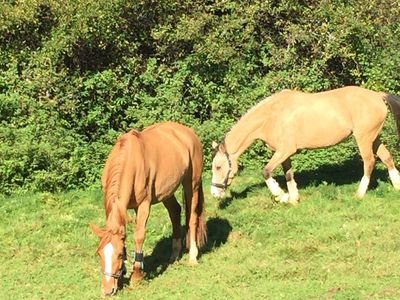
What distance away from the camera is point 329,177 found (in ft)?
40.1

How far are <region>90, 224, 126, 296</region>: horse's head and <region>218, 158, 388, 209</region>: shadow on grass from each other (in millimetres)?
3912

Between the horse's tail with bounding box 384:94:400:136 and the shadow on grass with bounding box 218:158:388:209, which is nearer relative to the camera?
the horse's tail with bounding box 384:94:400:136

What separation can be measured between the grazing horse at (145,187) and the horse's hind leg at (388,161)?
3827mm

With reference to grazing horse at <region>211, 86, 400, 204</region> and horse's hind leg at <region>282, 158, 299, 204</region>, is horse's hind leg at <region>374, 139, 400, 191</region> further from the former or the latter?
horse's hind leg at <region>282, 158, 299, 204</region>

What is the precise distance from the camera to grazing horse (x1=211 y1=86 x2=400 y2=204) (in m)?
11.1

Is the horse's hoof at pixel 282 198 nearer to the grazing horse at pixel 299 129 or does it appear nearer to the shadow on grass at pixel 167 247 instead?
the grazing horse at pixel 299 129

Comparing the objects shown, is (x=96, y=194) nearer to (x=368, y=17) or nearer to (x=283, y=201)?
(x=283, y=201)

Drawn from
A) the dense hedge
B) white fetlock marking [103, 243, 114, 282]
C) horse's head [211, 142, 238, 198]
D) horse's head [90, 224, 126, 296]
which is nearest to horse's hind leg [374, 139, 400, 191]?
the dense hedge

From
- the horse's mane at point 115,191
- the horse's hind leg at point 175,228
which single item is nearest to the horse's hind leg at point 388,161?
the horse's hind leg at point 175,228

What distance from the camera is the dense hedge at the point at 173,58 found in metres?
13.8

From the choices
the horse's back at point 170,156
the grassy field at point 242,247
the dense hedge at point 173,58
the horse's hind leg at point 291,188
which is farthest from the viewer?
the dense hedge at point 173,58

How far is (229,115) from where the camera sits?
14.6 meters

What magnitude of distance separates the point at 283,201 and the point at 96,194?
123 inches

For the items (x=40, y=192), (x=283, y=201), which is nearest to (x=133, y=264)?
(x=283, y=201)
